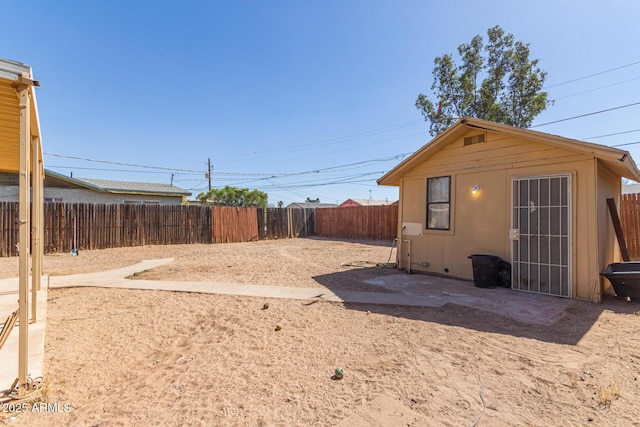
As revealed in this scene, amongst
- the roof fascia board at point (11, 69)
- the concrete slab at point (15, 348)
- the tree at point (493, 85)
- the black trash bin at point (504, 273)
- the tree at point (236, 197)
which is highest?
the tree at point (493, 85)

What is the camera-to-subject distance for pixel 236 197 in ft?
89.5

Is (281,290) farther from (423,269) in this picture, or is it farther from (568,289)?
(568,289)

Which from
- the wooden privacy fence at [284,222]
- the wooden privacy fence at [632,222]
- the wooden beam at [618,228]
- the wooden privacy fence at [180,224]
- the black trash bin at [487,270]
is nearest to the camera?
the wooden beam at [618,228]

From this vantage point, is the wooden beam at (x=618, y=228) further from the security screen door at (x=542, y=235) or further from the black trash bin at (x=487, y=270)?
the black trash bin at (x=487, y=270)

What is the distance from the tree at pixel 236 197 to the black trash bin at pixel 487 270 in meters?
23.2

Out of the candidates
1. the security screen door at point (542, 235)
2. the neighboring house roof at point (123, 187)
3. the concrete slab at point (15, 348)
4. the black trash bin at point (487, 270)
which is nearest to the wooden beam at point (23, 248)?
the concrete slab at point (15, 348)

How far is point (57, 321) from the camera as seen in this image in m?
4.27

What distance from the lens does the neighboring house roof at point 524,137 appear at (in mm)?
4902

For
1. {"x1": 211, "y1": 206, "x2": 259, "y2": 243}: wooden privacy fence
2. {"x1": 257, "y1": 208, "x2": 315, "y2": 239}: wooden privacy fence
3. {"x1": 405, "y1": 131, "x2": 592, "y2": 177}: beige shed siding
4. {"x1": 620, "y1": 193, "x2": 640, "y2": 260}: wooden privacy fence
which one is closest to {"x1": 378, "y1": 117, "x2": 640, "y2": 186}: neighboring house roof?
{"x1": 405, "y1": 131, "x2": 592, "y2": 177}: beige shed siding

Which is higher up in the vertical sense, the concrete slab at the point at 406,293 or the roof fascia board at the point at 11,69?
the roof fascia board at the point at 11,69

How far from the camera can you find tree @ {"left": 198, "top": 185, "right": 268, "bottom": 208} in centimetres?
2696

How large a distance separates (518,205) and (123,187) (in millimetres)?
21132

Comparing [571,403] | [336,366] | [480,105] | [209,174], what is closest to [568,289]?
[571,403]

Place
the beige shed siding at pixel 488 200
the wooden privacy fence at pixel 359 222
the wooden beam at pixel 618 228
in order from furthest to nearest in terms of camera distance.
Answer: the wooden privacy fence at pixel 359 222 < the wooden beam at pixel 618 228 < the beige shed siding at pixel 488 200
